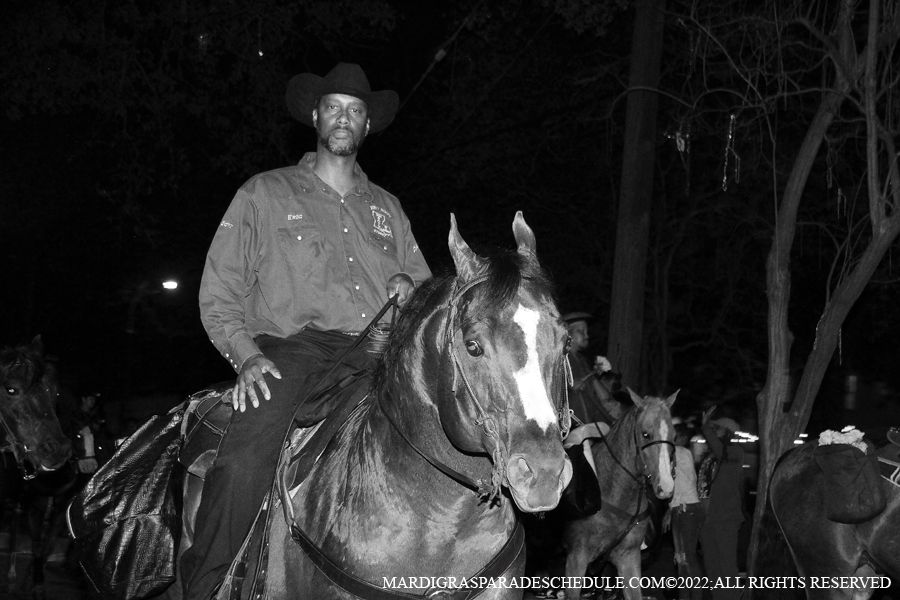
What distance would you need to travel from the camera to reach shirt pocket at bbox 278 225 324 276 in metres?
4.90

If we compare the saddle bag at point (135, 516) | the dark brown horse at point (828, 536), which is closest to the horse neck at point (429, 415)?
the saddle bag at point (135, 516)

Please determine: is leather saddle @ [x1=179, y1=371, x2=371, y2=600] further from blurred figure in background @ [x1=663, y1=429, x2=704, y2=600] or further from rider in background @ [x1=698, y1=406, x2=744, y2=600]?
blurred figure in background @ [x1=663, y1=429, x2=704, y2=600]

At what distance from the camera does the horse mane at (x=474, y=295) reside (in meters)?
3.45

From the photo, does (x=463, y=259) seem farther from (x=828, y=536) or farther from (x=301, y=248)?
(x=828, y=536)

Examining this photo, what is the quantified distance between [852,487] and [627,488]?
3555 mm

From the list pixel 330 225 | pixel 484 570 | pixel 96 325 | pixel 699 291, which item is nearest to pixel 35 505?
pixel 330 225

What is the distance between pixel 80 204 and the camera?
2300 centimetres

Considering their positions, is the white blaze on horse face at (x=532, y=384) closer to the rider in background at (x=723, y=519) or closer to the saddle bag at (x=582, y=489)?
the saddle bag at (x=582, y=489)

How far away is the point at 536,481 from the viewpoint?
3.11 m

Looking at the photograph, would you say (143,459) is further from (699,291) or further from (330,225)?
(699,291)

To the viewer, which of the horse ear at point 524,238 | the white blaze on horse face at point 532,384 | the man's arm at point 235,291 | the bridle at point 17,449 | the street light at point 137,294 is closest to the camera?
the white blaze on horse face at point 532,384

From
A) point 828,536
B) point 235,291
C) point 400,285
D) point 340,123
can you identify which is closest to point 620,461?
point 828,536

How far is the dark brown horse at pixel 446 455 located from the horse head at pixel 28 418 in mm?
7803

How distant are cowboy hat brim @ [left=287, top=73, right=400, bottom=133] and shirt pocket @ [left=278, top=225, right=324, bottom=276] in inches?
30.3
